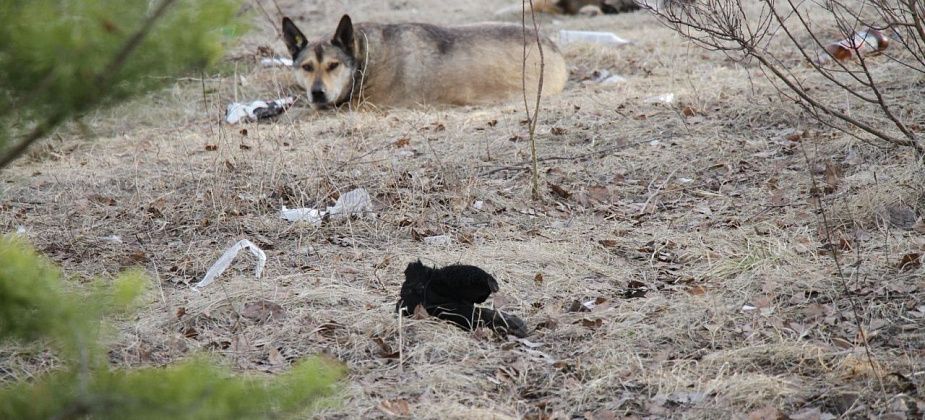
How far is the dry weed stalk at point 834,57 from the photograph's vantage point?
5773 millimetres

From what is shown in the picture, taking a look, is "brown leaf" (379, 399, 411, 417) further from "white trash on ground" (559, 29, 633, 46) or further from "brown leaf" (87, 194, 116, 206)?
"white trash on ground" (559, 29, 633, 46)

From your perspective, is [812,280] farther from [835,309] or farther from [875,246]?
[875,246]

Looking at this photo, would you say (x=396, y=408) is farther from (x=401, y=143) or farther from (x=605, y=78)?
(x=605, y=78)

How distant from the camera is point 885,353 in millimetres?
4086

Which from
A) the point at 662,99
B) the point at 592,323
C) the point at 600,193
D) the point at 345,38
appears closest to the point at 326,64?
the point at 345,38

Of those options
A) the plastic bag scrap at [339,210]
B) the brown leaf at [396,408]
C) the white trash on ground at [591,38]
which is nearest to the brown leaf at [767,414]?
the brown leaf at [396,408]

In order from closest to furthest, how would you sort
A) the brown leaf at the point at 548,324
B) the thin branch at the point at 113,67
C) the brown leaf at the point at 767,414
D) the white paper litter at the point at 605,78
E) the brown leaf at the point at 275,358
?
the thin branch at the point at 113,67 → the brown leaf at the point at 767,414 → the brown leaf at the point at 275,358 → the brown leaf at the point at 548,324 → the white paper litter at the point at 605,78

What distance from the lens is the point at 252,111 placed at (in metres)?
10.1

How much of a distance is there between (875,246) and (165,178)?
5.00 m

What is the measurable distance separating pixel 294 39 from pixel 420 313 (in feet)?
20.6

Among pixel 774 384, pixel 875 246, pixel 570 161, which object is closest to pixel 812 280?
pixel 875 246

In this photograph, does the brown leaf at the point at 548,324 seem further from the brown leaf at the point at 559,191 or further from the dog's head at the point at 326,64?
the dog's head at the point at 326,64

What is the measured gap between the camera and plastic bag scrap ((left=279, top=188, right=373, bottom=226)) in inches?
250

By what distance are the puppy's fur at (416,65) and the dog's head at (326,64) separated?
1 centimetres
